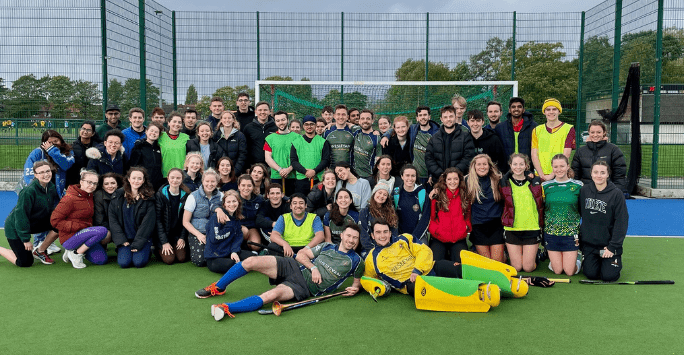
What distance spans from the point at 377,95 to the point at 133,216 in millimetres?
5937

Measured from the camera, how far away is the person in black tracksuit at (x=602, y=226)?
15.5ft

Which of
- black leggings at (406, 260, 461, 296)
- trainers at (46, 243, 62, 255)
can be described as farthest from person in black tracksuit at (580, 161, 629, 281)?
trainers at (46, 243, 62, 255)

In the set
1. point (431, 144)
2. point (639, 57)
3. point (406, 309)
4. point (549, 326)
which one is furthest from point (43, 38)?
point (639, 57)

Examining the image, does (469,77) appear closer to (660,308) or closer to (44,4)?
(660,308)

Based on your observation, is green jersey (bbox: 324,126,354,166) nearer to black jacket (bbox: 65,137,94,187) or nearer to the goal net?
black jacket (bbox: 65,137,94,187)

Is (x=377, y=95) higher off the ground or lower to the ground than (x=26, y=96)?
higher

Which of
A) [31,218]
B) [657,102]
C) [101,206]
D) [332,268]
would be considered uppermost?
[657,102]

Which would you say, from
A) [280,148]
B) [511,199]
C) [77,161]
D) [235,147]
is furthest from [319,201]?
[77,161]

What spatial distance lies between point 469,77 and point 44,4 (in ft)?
26.0

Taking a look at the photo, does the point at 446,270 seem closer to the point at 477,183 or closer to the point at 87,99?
the point at 477,183

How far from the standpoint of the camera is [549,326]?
140 inches

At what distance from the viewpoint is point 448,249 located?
515 centimetres

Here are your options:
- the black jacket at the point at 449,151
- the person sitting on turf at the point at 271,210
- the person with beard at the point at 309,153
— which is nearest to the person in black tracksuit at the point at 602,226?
the black jacket at the point at 449,151

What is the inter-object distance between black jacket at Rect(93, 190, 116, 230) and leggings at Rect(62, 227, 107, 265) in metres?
0.17
